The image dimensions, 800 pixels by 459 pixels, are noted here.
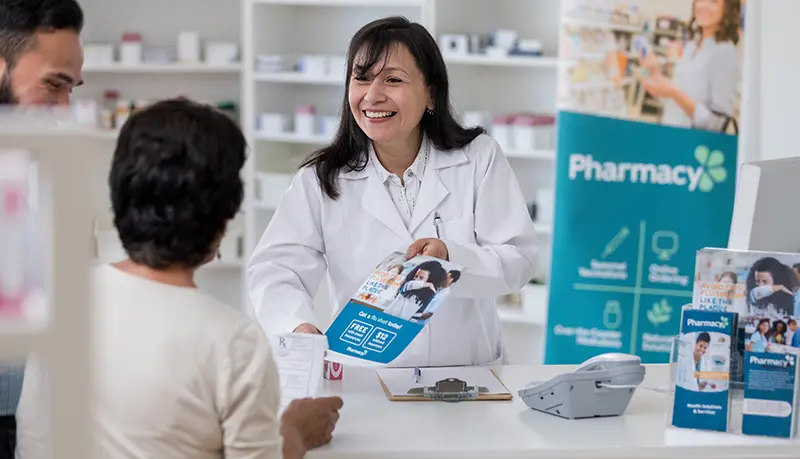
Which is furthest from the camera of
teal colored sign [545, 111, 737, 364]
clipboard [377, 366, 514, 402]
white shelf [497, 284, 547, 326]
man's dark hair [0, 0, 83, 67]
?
white shelf [497, 284, 547, 326]

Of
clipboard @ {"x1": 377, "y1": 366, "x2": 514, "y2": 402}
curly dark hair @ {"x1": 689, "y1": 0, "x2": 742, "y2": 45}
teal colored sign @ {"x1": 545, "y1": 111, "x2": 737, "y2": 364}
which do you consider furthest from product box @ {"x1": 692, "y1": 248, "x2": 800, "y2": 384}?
curly dark hair @ {"x1": 689, "y1": 0, "x2": 742, "y2": 45}

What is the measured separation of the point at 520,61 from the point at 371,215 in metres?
2.15

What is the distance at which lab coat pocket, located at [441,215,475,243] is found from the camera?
2.57m

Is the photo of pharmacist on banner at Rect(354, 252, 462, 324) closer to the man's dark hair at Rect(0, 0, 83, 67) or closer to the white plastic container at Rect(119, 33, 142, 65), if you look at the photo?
the man's dark hair at Rect(0, 0, 83, 67)

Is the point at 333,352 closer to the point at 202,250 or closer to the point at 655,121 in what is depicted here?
the point at 202,250

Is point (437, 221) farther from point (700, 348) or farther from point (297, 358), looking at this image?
point (700, 348)

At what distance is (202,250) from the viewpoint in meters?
1.51

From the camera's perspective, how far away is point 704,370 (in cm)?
199

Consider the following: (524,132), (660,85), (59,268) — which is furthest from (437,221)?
(524,132)

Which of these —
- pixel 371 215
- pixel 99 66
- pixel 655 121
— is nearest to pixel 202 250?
pixel 371 215

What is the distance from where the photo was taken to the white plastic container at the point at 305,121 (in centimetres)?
489

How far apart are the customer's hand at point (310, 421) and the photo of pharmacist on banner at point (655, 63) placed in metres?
2.45

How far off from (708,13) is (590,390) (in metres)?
2.38

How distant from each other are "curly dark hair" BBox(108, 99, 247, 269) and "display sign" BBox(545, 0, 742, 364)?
275 centimetres
